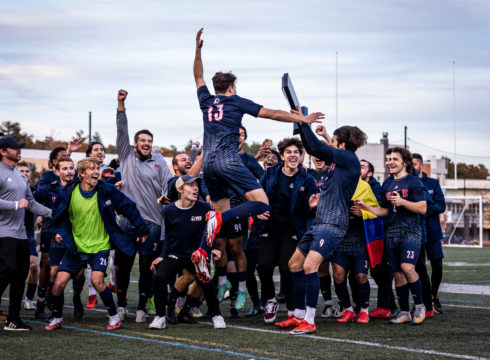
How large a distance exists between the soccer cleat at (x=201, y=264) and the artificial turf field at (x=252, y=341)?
0.58m

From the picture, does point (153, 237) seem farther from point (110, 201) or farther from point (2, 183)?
point (2, 183)

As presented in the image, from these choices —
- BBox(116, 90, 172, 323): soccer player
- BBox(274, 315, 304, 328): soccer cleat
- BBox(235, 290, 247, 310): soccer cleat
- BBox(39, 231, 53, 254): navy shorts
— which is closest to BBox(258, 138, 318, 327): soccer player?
BBox(235, 290, 247, 310): soccer cleat

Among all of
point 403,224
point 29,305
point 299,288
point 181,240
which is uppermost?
point 403,224

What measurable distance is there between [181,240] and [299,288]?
4.71 feet

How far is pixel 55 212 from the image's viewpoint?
27.2ft

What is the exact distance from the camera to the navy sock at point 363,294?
28.0 ft

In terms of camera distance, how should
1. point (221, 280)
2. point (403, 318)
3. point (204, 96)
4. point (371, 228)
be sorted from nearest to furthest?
point (204, 96) < point (403, 318) < point (371, 228) < point (221, 280)

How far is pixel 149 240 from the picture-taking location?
890cm

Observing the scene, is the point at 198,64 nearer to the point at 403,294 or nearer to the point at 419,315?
the point at 403,294

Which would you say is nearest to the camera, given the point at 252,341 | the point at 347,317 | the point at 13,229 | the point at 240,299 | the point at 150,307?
the point at 252,341

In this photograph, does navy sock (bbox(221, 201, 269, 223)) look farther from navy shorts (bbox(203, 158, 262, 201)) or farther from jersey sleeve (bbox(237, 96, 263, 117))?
jersey sleeve (bbox(237, 96, 263, 117))


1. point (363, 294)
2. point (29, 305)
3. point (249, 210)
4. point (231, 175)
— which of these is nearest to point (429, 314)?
point (363, 294)

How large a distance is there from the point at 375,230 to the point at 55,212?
3.81 meters

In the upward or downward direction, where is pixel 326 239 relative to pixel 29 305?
upward
